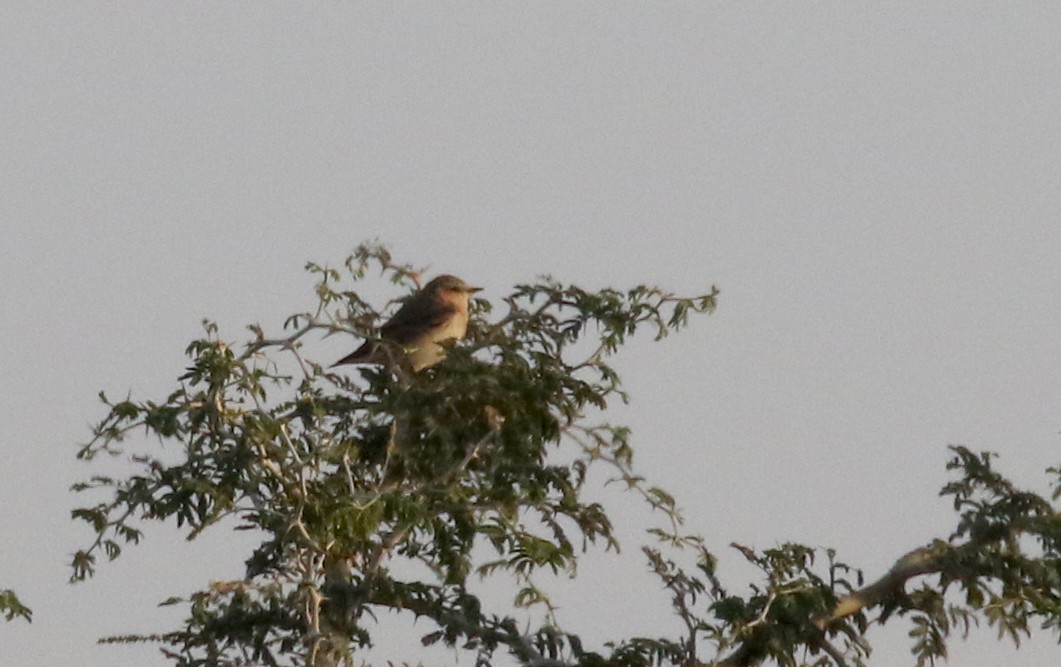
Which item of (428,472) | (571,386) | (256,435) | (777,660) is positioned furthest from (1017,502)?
(256,435)

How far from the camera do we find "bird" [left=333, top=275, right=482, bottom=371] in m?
11.0

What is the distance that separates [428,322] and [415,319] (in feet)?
0.26

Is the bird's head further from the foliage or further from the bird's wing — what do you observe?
the foliage

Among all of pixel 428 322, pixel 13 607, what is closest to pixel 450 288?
pixel 428 322

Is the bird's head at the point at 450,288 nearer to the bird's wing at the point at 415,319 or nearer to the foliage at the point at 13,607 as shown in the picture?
the bird's wing at the point at 415,319

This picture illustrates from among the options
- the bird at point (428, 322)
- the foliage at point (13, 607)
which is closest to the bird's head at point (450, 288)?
the bird at point (428, 322)

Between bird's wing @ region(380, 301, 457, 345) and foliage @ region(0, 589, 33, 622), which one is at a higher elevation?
bird's wing @ region(380, 301, 457, 345)

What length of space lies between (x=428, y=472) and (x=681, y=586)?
1.51 metres

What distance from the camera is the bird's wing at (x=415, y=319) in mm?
11023

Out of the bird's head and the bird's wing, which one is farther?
the bird's head

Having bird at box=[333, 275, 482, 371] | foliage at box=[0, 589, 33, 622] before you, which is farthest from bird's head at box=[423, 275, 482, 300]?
foliage at box=[0, 589, 33, 622]

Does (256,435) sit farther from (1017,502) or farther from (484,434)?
(1017,502)

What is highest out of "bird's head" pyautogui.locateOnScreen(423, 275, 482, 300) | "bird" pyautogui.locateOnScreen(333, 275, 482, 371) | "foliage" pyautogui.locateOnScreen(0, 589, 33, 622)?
"bird's head" pyautogui.locateOnScreen(423, 275, 482, 300)

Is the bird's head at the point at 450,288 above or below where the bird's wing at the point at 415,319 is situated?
above
